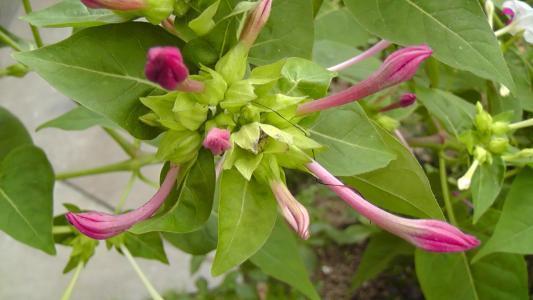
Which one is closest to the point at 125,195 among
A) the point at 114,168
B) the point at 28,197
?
the point at 114,168

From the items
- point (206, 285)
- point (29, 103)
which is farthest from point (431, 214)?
point (29, 103)

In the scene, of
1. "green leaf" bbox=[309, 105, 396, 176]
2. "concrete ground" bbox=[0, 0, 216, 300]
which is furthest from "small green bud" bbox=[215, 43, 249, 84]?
"concrete ground" bbox=[0, 0, 216, 300]

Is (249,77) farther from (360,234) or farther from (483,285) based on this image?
(360,234)

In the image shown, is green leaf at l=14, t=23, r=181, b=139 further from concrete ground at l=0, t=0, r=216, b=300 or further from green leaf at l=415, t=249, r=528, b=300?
concrete ground at l=0, t=0, r=216, b=300

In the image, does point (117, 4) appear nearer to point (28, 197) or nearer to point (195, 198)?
point (195, 198)

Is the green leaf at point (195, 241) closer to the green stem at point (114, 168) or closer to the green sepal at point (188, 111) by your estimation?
the green stem at point (114, 168)

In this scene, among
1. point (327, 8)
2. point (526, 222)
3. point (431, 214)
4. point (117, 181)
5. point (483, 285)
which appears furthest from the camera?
point (117, 181)

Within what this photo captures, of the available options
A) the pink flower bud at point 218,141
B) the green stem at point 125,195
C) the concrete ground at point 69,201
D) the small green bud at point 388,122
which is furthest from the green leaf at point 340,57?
the concrete ground at point 69,201
